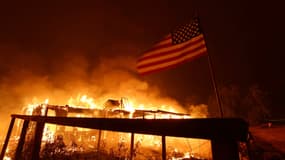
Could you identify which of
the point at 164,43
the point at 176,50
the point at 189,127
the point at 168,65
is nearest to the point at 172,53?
the point at 176,50

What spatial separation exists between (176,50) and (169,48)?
319mm

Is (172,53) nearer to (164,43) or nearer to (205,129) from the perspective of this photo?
(164,43)

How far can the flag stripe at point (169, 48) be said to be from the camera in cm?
688

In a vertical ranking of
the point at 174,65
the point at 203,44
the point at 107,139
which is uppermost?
the point at 203,44

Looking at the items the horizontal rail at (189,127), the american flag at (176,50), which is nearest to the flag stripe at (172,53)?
the american flag at (176,50)

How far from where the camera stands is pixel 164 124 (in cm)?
152

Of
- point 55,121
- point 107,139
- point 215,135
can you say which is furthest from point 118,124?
point 107,139

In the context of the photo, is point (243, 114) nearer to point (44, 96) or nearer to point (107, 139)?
point (107, 139)

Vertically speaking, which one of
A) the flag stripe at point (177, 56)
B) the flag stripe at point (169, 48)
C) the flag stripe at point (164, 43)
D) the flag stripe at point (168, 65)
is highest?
the flag stripe at point (164, 43)

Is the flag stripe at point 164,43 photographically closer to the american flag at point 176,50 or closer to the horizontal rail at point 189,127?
the american flag at point 176,50

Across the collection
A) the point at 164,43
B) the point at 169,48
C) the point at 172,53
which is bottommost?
the point at 172,53

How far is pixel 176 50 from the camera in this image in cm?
719

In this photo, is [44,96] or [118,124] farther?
[44,96]

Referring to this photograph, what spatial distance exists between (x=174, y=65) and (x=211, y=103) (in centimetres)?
3206
